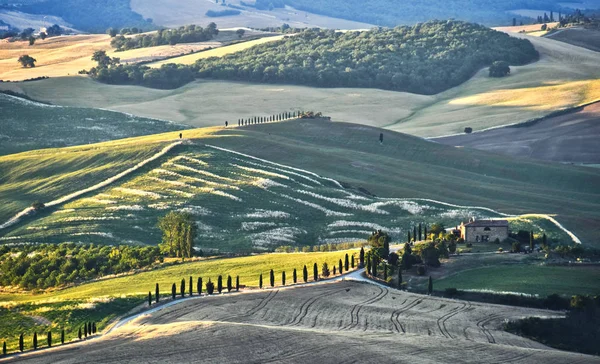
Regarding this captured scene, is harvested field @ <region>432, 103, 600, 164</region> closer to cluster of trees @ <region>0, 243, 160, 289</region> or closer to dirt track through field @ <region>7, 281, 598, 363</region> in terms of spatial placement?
cluster of trees @ <region>0, 243, 160, 289</region>

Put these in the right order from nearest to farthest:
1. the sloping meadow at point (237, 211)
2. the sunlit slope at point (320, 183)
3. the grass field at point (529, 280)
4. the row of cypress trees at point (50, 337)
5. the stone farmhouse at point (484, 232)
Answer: the row of cypress trees at point (50, 337)
the grass field at point (529, 280)
the stone farmhouse at point (484, 232)
the sloping meadow at point (237, 211)
the sunlit slope at point (320, 183)

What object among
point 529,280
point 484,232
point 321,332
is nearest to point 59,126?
point 484,232

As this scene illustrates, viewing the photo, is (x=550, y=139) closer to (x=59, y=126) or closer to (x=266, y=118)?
(x=266, y=118)

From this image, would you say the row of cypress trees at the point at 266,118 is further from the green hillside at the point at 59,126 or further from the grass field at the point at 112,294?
the grass field at the point at 112,294

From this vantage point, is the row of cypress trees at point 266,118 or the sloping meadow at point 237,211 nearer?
the sloping meadow at point 237,211

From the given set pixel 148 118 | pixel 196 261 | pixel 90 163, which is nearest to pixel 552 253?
pixel 196 261

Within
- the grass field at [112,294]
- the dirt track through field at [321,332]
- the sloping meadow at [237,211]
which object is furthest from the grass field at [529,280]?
the sloping meadow at [237,211]

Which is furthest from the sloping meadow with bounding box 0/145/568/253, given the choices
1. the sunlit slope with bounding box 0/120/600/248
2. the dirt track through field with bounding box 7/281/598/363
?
the dirt track through field with bounding box 7/281/598/363
